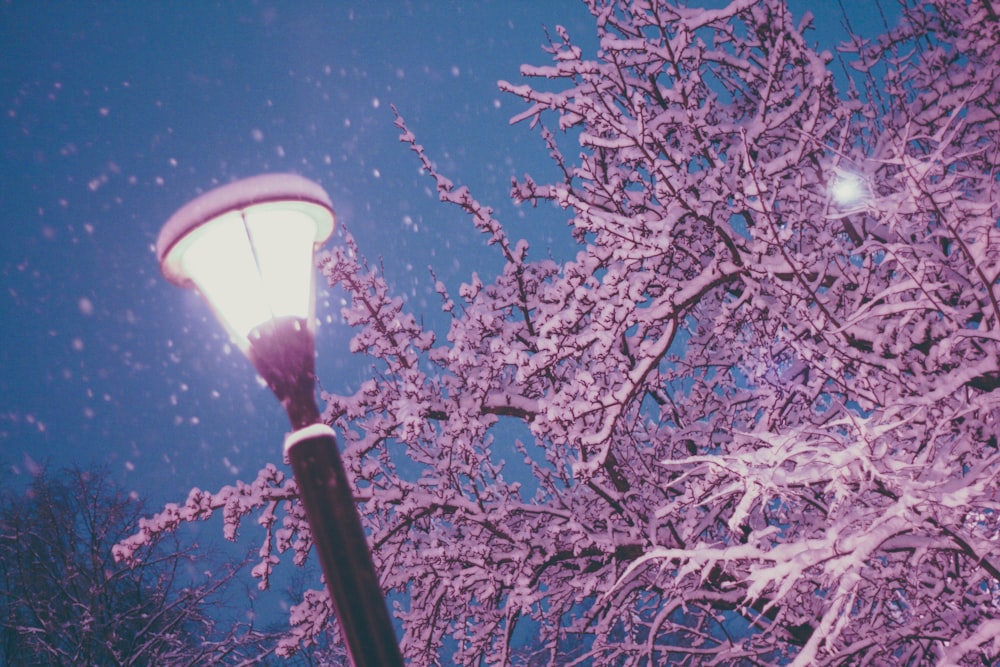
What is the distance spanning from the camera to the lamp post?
5.07ft

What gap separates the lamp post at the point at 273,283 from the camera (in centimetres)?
155

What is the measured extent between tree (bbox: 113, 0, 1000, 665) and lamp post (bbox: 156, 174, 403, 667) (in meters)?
1.31

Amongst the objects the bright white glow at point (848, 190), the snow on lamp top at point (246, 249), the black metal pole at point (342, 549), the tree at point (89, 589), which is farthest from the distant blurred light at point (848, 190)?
the tree at point (89, 589)

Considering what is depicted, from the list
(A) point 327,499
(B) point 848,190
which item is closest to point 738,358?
(B) point 848,190

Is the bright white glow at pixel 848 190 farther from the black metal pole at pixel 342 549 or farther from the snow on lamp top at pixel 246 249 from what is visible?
the black metal pole at pixel 342 549

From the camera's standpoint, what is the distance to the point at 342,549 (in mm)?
1455

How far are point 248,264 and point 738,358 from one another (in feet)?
19.1

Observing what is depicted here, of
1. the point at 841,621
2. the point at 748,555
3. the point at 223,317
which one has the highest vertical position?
the point at 223,317

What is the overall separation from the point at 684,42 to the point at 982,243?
229 centimetres

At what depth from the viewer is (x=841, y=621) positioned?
1.89 m

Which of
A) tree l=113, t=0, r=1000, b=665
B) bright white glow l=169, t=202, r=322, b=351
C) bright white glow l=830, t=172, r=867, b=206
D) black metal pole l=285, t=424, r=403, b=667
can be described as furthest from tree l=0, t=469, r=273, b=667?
bright white glow l=830, t=172, r=867, b=206

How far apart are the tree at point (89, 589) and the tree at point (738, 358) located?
7618 millimetres

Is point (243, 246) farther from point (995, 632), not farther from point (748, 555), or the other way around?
point (995, 632)

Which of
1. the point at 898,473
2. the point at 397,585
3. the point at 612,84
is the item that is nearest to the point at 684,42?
the point at 612,84
